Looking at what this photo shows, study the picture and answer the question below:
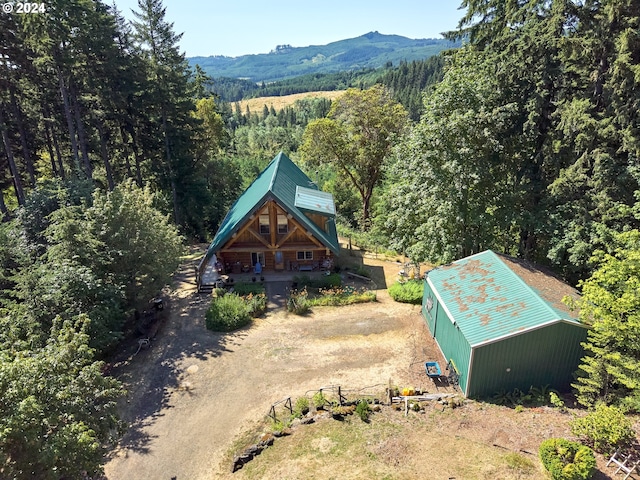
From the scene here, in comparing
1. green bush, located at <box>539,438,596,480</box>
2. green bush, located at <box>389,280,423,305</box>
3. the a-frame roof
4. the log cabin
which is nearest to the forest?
green bush, located at <box>389,280,423,305</box>

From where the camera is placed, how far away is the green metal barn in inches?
592

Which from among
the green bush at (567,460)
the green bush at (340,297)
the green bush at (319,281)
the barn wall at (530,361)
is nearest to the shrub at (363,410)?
the barn wall at (530,361)

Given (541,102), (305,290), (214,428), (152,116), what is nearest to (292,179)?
(305,290)

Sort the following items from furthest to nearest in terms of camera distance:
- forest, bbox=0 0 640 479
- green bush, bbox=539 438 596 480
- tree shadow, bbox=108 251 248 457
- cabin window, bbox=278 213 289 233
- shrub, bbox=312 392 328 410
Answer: cabin window, bbox=278 213 289 233, tree shadow, bbox=108 251 248 457, shrub, bbox=312 392 328 410, forest, bbox=0 0 640 479, green bush, bbox=539 438 596 480

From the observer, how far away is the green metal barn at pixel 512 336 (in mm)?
15047

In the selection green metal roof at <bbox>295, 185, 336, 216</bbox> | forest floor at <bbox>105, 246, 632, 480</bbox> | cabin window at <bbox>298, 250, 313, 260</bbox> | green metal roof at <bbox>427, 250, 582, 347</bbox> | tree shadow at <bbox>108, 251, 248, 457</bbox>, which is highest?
green metal roof at <bbox>295, 185, 336, 216</bbox>

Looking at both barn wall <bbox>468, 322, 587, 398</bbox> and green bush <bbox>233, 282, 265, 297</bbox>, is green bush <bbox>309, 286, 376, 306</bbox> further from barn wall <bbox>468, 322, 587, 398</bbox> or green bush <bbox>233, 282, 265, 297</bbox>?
barn wall <bbox>468, 322, 587, 398</bbox>

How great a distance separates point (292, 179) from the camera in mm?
31531

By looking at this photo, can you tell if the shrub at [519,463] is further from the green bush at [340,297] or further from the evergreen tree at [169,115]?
the evergreen tree at [169,115]

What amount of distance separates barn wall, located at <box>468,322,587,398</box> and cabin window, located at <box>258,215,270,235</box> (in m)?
16.2

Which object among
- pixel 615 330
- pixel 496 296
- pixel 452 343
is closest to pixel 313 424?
pixel 452 343

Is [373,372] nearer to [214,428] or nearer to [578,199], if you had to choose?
[214,428]

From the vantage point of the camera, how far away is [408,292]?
79.3 feet

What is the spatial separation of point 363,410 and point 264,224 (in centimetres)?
1536
